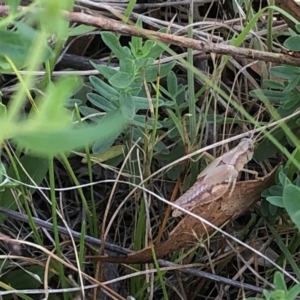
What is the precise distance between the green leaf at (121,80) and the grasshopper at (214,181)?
0.20 meters

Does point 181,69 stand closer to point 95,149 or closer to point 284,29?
point 284,29

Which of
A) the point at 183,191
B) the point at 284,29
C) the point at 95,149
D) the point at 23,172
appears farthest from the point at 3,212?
the point at 284,29

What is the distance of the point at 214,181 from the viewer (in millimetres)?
924

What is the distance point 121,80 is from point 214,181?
23 centimetres

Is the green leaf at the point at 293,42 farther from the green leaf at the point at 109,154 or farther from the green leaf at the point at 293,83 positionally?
the green leaf at the point at 109,154

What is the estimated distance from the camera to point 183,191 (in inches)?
39.9

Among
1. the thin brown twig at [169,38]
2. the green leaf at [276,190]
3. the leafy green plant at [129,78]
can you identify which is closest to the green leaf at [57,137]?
the thin brown twig at [169,38]

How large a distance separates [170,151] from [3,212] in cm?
33

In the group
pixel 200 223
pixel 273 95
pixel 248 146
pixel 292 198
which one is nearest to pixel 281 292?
pixel 292 198

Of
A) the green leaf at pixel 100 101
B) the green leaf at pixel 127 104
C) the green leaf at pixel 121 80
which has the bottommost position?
the green leaf at pixel 100 101

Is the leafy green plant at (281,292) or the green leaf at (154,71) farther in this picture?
the green leaf at (154,71)

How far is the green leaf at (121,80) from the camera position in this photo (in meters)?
0.90

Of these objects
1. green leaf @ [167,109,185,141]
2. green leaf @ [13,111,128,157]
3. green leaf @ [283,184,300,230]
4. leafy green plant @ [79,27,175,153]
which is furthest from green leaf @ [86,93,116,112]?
green leaf @ [13,111,128,157]

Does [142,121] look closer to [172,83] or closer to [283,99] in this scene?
[172,83]
